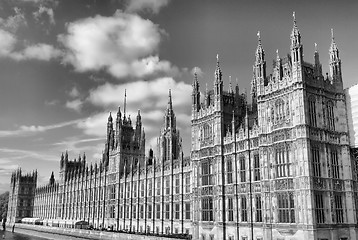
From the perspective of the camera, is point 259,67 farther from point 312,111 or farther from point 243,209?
point 243,209

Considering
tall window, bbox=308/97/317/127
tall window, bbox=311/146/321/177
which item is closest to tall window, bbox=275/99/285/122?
tall window, bbox=308/97/317/127

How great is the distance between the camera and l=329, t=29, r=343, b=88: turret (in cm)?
5428

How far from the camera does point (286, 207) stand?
48.6 meters

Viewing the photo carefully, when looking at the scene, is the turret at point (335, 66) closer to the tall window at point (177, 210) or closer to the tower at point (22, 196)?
the tall window at point (177, 210)

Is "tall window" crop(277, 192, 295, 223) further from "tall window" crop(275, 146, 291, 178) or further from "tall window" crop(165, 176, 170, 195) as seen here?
"tall window" crop(165, 176, 170, 195)

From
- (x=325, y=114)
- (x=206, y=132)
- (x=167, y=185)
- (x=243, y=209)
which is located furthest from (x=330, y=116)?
(x=167, y=185)

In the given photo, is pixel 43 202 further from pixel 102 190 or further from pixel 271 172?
pixel 271 172

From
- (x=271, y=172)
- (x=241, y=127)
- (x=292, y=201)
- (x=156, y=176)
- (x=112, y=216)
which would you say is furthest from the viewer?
(x=112, y=216)

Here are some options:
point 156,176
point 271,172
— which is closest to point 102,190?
point 156,176

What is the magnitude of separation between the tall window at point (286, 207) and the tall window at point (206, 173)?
50.0ft

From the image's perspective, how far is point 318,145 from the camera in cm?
4922

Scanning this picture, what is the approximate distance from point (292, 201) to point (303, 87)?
14585mm

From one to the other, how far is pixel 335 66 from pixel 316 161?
15211mm

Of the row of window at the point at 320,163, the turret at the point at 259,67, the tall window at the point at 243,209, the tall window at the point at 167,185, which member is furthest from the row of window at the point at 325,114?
the tall window at the point at 167,185
